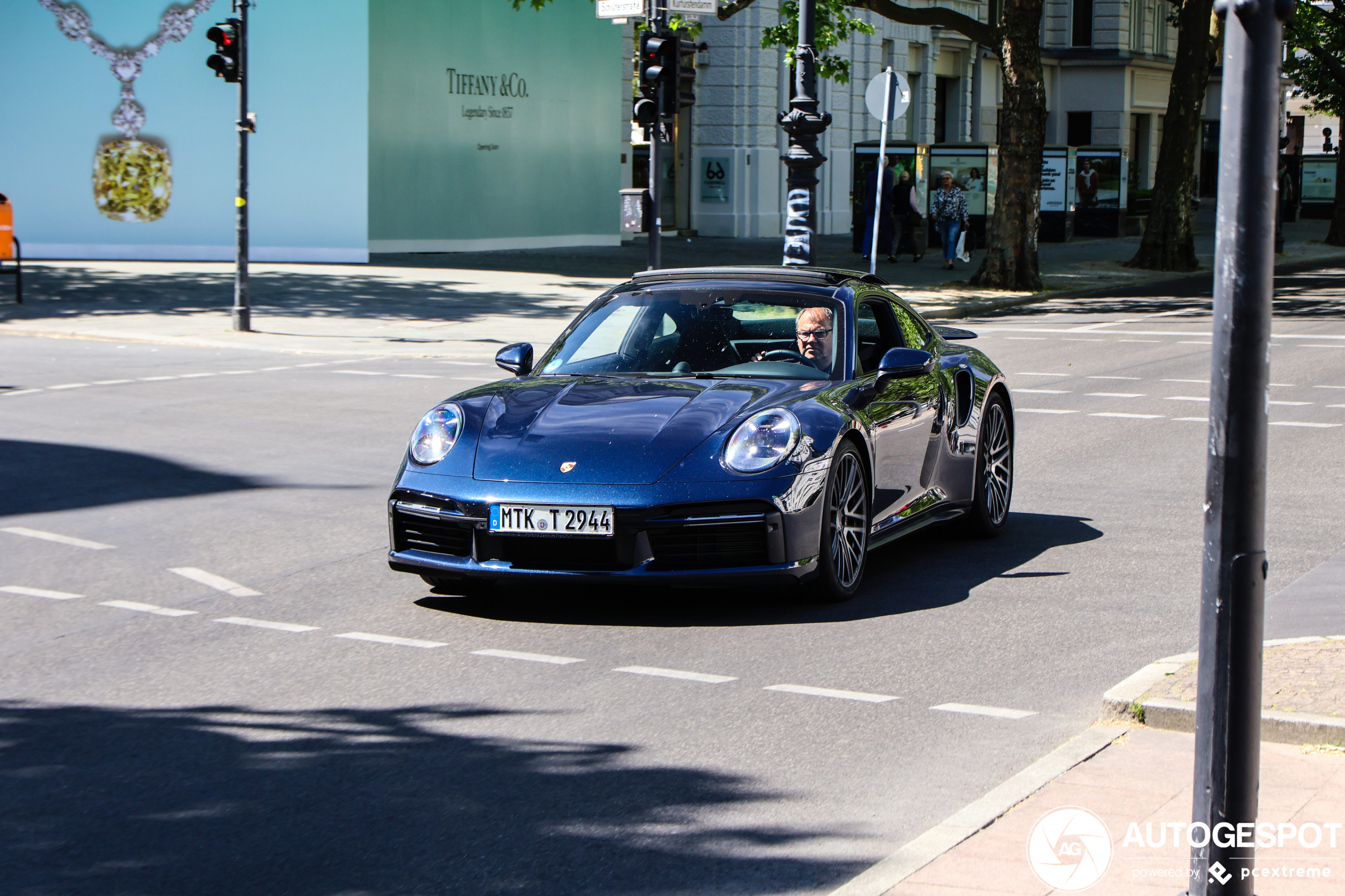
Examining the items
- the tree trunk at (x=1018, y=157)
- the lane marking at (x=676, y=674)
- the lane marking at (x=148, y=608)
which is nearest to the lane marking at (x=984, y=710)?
the lane marking at (x=676, y=674)

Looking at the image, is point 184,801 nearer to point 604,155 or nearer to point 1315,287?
point 1315,287

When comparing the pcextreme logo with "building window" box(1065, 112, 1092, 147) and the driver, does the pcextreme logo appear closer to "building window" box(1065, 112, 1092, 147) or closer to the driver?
the driver

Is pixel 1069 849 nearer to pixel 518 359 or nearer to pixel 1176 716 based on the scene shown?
pixel 1176 716

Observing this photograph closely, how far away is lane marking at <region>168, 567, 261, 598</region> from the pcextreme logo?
4056 millimetres

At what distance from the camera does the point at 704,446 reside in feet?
22.3

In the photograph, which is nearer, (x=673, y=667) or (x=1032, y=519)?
(x=673, y=667)

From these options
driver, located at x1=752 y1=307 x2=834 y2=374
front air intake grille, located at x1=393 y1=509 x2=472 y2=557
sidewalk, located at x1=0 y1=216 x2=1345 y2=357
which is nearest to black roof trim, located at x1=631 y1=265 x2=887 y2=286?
driver, located at x1=752 y1=307 x2=834 y2=374

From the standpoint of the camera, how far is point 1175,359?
18703 millimetres

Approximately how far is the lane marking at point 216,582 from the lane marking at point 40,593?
0.54 meters

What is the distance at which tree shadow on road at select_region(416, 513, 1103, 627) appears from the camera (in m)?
6.95

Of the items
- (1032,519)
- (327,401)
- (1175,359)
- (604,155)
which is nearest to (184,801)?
(1032,519)

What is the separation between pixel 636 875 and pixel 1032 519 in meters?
5.60

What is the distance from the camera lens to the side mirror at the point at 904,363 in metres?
7.57

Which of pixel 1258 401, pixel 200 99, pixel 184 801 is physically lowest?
pixel 184 801
